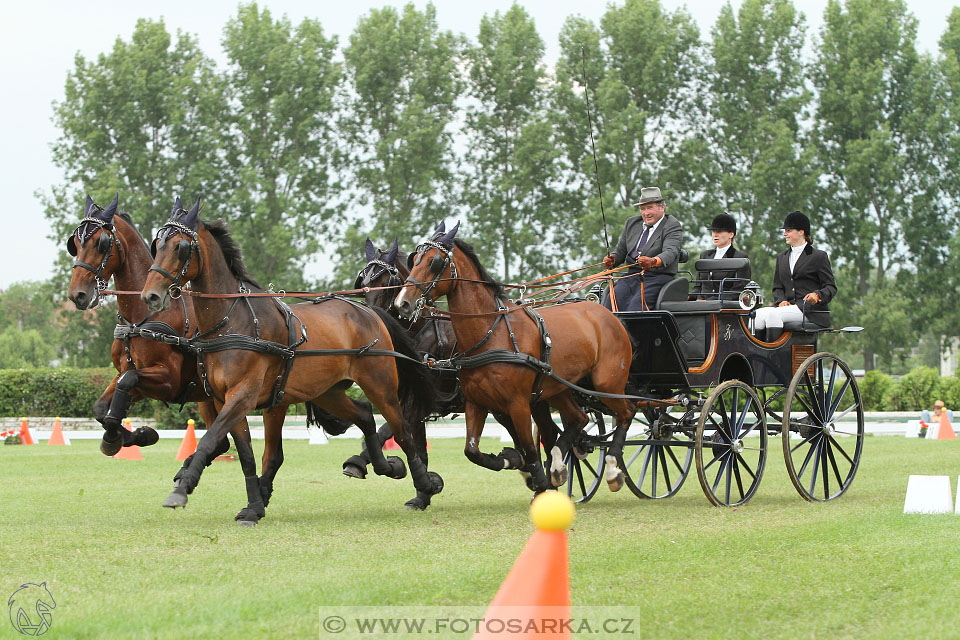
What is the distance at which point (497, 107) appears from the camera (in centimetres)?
3809

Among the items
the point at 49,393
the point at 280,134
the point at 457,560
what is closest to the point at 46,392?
the point at 49,393

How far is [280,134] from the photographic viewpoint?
37.3 meters

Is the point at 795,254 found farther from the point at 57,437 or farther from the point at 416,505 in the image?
the point at 57,437

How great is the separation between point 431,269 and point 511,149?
29.4m

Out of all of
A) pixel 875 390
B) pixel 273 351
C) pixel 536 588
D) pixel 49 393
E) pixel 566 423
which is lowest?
pixel 49 393

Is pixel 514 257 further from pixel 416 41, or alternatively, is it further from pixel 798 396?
pixel 798 396

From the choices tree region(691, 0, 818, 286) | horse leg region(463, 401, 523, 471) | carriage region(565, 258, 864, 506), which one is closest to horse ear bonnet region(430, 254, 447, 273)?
horse leg region(463, 401, 523, 471)

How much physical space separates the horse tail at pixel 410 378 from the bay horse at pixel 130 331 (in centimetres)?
174

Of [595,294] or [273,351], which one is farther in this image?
[595,294]

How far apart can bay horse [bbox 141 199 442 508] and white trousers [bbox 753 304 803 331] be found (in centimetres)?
323

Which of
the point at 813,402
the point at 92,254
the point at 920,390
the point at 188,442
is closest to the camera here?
the point at 92,254

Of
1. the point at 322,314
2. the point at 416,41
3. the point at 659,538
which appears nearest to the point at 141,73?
the point at 416,41

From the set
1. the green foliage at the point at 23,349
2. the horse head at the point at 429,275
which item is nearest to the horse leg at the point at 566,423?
the horse head at the point at 429,275

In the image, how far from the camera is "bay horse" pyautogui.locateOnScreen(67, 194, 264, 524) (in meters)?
8.91
